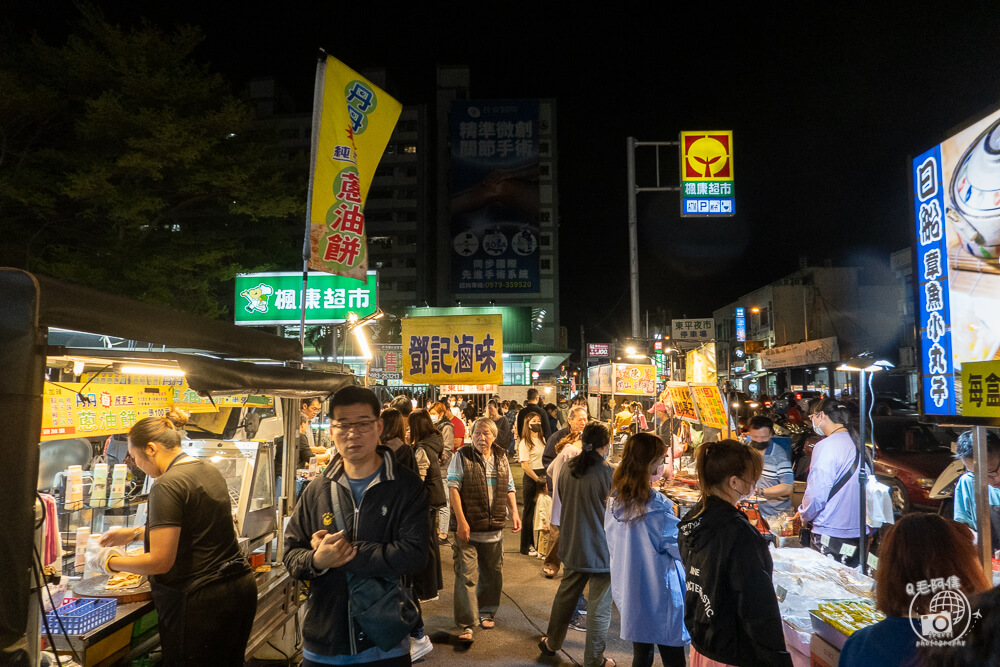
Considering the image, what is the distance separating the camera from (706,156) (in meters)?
13.0

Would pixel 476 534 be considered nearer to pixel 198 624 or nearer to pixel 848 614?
pixel 198 624

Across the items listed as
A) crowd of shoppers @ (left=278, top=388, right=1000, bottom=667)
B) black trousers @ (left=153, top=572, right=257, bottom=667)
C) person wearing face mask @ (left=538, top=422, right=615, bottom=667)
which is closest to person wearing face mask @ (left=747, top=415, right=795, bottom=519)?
crowd of shoppers @ (left=278, top=388, right=1000, bottom=667)

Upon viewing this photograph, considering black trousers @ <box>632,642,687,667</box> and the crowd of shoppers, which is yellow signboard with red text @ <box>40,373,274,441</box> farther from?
black trousers @ <box>632,642,687,667</box>

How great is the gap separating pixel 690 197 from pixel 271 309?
926 cm

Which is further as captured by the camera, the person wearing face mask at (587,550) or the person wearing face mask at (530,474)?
the person wearing face mask at (530,474)

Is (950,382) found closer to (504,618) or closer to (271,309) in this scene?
(504,618)

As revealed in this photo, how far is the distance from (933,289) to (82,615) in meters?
4.85

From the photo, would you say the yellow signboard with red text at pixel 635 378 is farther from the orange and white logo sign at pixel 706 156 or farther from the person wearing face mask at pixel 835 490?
the person wearing face mask at pixel 835 490

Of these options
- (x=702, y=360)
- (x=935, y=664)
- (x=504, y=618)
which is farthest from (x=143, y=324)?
(x=702, y=360)

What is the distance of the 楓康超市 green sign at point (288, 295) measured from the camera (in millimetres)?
11039

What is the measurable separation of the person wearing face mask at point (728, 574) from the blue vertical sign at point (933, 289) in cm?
94

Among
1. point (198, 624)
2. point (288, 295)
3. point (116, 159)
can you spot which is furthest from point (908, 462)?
point (116, 159)

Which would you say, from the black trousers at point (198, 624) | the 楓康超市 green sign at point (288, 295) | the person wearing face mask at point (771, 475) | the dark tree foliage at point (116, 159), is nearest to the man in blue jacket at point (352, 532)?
the black trousers at point (198, 624)

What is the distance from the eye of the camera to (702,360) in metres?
8.77
